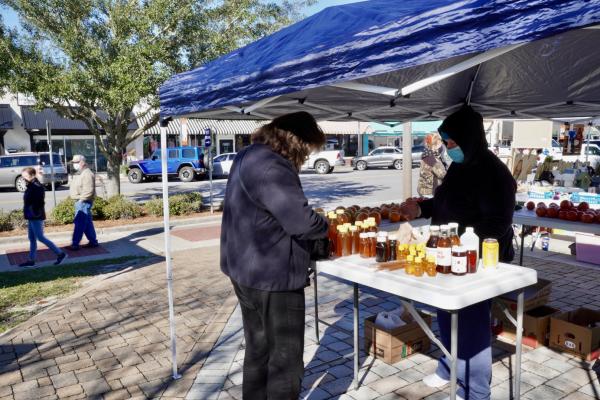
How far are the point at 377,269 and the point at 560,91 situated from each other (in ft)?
9.41

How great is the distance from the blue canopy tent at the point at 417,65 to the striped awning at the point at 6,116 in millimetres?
28364

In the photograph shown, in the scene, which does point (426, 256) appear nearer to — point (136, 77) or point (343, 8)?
point (343, 8)

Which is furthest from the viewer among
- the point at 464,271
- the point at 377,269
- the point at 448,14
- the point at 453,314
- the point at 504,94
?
the point at 504,94

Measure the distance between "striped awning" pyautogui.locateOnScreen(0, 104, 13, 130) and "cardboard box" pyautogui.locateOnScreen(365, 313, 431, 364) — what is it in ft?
98.2

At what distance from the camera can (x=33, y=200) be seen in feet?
25.0

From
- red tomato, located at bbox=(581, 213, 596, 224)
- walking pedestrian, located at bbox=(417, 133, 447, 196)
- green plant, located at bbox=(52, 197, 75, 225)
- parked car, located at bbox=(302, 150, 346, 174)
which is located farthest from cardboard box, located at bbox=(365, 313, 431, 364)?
parked car, located at bbox=(302, 150, 346, 174)

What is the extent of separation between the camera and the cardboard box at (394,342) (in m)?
3.91

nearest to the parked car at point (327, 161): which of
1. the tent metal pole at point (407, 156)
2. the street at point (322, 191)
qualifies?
the street at point (322, 191)

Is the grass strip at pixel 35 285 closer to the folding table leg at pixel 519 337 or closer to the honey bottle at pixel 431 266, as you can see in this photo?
the honey bottle at pixel 431 266

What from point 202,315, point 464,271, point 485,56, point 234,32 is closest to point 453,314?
point 464,271

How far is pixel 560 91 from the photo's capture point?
173 inches

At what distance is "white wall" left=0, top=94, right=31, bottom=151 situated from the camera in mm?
27969

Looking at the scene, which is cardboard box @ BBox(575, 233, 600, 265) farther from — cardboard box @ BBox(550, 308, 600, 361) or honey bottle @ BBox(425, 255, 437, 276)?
honey bottle @ BBox(425, 255, 437, 276)

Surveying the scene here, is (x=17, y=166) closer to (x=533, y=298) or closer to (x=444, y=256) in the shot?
(x=533, y=298)
